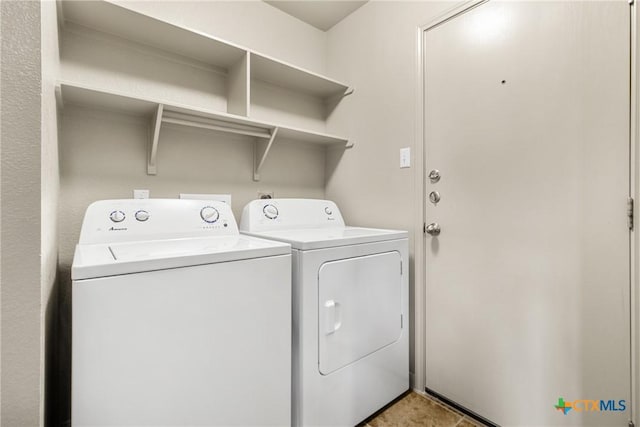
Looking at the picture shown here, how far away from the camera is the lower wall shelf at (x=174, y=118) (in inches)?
52.1

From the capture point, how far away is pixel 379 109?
6.49 feet

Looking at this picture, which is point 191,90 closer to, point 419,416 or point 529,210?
point 529,210

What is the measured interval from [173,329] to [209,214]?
27.6 inches

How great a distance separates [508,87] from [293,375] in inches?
64.0

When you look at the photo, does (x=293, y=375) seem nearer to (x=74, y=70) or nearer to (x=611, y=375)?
(x=611, y=375)

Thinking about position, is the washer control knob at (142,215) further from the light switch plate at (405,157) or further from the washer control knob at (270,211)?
the light switch plate at (405,157)

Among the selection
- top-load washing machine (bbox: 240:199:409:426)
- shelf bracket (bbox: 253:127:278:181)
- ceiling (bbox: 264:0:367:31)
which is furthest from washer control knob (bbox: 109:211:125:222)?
ceiling (bbox: 264:0:367:31)

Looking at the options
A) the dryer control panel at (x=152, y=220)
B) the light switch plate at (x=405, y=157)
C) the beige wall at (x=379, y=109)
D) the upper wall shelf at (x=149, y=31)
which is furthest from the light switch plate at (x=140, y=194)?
the light switch plate at (x=405, y=157)

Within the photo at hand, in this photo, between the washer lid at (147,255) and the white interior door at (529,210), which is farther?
the white interior door at (529,210)

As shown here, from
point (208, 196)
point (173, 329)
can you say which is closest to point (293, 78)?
point (208, 196)

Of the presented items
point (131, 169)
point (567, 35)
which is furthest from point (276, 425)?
point (567, 35)

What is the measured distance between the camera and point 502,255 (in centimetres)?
143

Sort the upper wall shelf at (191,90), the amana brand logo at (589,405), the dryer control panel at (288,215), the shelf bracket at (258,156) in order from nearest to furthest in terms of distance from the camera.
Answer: the amana brand logo at (589,405) < the upper wall shelf at (191,90) < the dryer control panel at (288,215) < the shelf bracket at (258,156)

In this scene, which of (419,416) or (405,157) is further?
(405,157)
